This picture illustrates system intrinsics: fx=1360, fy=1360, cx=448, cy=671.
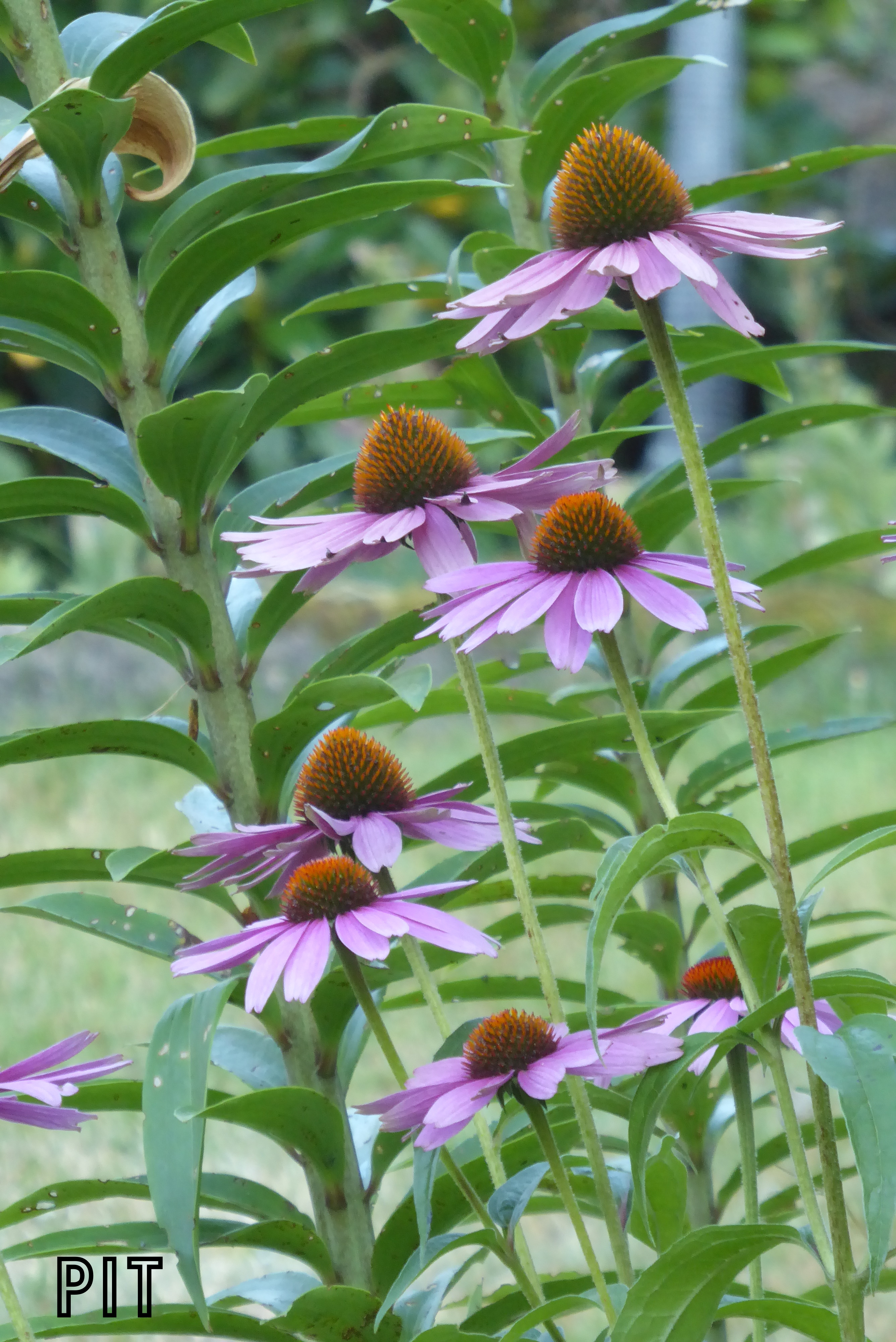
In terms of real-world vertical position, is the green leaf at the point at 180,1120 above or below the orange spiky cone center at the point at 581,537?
below

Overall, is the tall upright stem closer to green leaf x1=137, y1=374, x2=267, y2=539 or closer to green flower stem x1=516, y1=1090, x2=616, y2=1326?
green flower stem x1=516, y1=1090, x2=616, y2=1326

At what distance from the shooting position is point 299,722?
22.2 inches

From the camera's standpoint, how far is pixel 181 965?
427 mm

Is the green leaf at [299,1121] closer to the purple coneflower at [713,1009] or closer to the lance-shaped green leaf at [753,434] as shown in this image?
the purple coneflower at [713,1009]

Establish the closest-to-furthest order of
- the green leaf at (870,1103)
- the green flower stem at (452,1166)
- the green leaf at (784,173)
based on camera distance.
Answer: the green leaf at (870,1103)
the green flower stem at (452,1166)
the green leaf at (784,173)

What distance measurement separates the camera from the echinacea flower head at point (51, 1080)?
454 mm

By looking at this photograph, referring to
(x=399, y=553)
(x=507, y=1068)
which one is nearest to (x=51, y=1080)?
(x=507, y=1068)

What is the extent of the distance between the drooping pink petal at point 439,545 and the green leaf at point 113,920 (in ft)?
0.66

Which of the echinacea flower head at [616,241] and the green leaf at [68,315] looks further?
the green leaf at [68,315]

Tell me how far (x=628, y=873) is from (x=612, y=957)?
164 cm

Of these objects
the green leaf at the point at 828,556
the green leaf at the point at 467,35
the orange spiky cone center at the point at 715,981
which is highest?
the green leaf at the point at 467,35

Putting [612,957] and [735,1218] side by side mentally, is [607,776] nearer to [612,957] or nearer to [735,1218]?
[735,1218]

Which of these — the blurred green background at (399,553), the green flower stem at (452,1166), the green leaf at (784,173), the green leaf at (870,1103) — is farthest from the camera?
the blurred green background at (399,553)

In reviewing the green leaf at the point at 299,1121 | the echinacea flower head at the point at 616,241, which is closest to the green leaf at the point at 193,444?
the echinacea flower head at the point at 616,241
